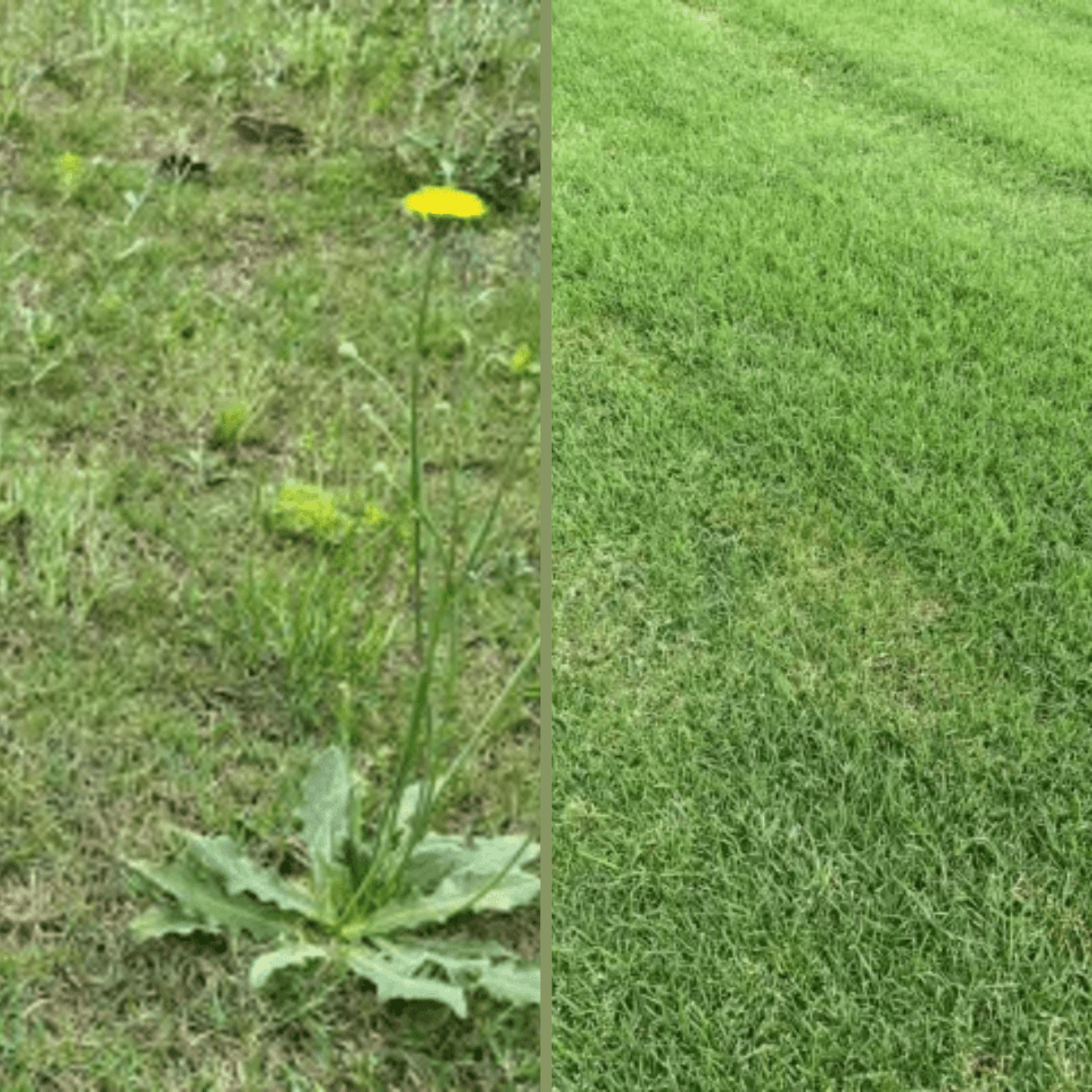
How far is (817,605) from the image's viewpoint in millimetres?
2215

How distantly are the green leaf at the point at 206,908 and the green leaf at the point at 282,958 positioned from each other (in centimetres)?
3

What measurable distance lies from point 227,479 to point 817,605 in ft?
2.63

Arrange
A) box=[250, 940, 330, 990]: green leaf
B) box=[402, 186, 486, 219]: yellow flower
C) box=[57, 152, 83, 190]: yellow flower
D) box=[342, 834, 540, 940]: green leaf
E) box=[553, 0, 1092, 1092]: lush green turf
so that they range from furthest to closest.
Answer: box=[57, 152, 83, 190]: yellow flower
box=[553, 0, 1092, 1092]: lush green turf
box=[342, 834, 540, 940]: green leaf
box=[250, 940, 330, 990]: green leaf
box=[402, 186, 486, 219]: yellow flower

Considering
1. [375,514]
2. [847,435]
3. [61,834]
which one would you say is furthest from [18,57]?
[61,834]

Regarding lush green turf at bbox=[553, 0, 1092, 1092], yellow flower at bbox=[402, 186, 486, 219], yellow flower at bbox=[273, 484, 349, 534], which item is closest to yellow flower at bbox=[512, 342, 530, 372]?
lush green turf at bbox=[553, 0, 1092, 1092]

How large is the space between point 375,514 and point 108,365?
48 centimetres

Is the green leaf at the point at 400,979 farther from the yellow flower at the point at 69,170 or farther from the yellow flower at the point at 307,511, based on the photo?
the yellow flower at the point at 69,170

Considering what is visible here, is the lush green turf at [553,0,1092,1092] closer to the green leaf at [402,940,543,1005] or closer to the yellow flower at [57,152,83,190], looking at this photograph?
the green leaf at [402,940,543,1005]

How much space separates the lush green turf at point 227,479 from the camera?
1508 mm

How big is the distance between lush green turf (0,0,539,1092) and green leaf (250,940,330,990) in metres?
0.02

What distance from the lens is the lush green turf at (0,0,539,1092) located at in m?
1.51

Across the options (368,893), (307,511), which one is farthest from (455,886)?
(307,511)

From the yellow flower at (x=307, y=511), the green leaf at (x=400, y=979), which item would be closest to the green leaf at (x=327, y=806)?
the green leaf at (x=400, y=979)

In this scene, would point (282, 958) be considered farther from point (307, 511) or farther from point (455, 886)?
point (307, 511)
